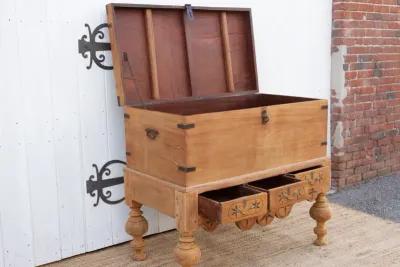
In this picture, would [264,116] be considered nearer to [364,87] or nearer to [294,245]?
[294,245]

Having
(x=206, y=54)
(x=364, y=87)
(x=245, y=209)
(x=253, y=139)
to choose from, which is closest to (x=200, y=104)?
(x=206, y=54)

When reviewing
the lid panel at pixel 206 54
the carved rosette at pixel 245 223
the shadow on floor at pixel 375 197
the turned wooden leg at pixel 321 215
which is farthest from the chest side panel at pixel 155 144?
the shadow on floor at pixel 375 197

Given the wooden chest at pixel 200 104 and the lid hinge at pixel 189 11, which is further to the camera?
the lid hinge at pixel 189 11

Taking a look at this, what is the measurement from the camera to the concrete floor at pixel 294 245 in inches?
107

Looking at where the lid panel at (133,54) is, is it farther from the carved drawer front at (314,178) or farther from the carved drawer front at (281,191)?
the carved drawer front at (314,178)

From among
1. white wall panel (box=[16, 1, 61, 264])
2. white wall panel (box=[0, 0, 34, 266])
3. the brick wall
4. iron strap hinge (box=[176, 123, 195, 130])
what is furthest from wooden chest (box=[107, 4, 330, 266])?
the brick wall

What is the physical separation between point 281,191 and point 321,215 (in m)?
0.56

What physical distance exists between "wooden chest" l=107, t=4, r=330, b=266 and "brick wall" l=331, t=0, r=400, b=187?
105 cm

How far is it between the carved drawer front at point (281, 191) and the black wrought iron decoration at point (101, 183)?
31.5 inches

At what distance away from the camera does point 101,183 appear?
281cm

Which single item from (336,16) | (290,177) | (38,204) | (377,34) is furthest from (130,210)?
(377,34)

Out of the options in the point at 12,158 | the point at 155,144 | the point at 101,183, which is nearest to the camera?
the point at 155,144

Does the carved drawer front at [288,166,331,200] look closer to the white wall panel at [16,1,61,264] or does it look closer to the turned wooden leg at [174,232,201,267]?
the turned wooden leg at [174,232,201,267]

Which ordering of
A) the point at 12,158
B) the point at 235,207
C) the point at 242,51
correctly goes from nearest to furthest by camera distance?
the point at 235,207 < the point at 12,158 < the point at 242,51
